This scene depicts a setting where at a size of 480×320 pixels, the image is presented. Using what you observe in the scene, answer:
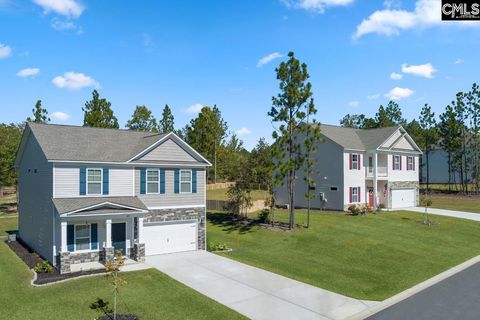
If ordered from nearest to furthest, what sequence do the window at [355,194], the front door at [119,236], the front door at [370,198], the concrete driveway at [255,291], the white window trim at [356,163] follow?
the concrete driveway at [255,291] → the front door at [119,236] → the window at [355,194] → the white window trim at [356,163] → the front door at [370,198]

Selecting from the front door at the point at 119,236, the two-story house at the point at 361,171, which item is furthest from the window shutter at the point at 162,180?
the two-story house at the point at 361,171

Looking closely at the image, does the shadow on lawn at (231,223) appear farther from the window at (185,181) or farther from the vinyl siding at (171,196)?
the window at (185,181)

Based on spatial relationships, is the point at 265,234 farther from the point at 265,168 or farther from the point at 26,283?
the point at 26,283

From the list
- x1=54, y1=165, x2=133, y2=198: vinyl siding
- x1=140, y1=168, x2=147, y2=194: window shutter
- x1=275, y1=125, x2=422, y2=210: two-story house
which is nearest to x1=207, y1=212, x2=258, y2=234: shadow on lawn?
x1=140, y1=168, x2=147, y2=194: window shutter

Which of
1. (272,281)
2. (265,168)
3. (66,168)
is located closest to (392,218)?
(265,168)

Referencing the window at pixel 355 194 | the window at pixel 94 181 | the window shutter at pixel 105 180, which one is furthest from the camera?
the window at pixel 355 194

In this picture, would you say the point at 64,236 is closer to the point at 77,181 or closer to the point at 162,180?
the point at 77,181
